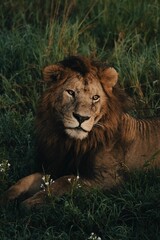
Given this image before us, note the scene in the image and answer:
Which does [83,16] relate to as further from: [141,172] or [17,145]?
[141,172]

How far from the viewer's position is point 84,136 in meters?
4.99

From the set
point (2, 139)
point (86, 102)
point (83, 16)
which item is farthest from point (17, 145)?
point (83, 16)

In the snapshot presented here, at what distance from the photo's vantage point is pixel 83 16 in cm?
778

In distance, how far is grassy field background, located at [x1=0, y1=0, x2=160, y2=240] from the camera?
15.6 feet

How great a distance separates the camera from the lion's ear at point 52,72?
17.1ft

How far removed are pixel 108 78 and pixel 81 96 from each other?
A: 0.88 feet

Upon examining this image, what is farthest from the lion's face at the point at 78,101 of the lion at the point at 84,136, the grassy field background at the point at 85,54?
the grassy field background at the point at 85,54

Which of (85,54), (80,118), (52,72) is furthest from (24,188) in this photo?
(85,54)

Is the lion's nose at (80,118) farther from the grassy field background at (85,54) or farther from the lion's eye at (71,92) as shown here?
the grassy field background at (85,54)

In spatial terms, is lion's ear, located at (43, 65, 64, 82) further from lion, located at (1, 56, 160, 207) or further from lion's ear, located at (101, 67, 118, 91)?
lion's ear, located at (101, 67, 118, 91)

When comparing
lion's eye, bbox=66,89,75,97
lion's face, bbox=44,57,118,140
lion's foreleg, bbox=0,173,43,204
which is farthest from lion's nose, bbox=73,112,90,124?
lion's foreleg, bbox=0,173,43,204

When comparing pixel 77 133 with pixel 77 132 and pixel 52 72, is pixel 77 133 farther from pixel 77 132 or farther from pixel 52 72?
pixel 52 72

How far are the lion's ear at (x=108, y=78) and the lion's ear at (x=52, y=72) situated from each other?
282 millimetres

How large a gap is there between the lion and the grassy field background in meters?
0.14
